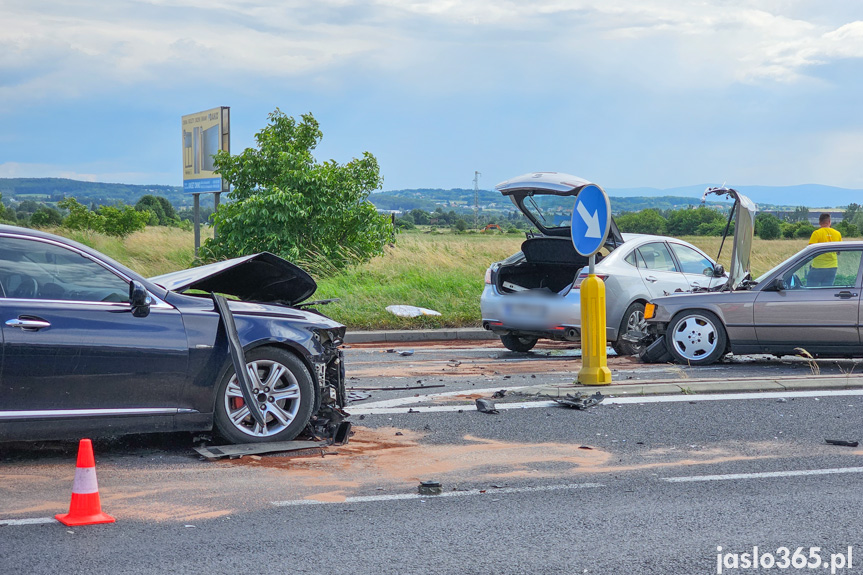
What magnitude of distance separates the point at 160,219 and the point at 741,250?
68.7m

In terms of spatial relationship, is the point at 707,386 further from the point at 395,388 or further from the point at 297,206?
the point at 297,206

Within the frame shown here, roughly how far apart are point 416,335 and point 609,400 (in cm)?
691

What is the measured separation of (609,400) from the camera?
8570 mm

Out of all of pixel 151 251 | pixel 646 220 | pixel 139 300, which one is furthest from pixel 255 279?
pixel 151 251

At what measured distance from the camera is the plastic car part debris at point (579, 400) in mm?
8234

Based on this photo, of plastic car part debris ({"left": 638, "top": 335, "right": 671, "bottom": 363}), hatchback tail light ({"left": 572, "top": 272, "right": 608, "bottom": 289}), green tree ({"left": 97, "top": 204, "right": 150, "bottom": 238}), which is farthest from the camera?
green tree ({"left": 97, "top": 204, "right": 150, "bottom": 238})

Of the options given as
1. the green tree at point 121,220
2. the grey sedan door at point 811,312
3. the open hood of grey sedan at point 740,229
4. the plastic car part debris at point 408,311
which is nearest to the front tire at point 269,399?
the grey sedan door at point 811,312

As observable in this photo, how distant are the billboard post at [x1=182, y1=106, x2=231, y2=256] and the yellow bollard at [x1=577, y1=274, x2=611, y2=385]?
16.7 metres

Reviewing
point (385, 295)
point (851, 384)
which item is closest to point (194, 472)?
point (851, 384)

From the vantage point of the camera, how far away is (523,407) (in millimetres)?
8305

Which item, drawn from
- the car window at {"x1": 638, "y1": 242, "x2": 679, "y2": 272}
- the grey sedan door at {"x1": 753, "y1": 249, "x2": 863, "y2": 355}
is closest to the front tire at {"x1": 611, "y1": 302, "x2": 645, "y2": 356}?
the car window at {"x1": 638, "y1": 242, "x2": 679, "y2": 272}

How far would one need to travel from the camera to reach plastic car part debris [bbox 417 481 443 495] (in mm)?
5584

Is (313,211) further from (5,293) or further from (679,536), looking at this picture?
(679,536)

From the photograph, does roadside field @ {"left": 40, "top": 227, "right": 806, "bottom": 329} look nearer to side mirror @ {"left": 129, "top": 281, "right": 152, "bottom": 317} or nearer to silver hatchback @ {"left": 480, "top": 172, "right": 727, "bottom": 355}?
silver hatchback @ {"left": 480, "top": 172, "right": 727, "bottom": 355}
